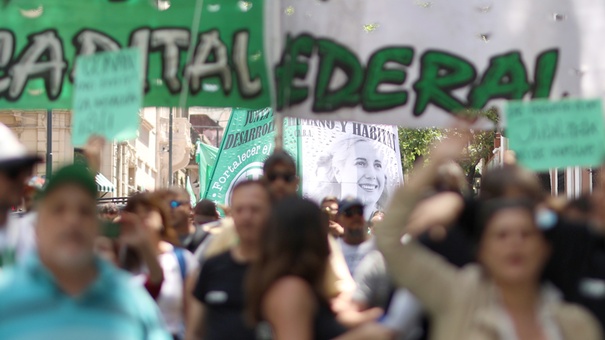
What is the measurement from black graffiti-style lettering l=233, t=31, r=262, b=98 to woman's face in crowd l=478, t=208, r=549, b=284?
12.7 feet

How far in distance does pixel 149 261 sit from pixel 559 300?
8.72ft

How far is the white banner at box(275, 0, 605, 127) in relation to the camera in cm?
816

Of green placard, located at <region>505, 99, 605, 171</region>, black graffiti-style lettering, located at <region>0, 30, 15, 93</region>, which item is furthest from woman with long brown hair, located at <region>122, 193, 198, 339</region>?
green placard, located at <region>505, 99, 605, 171</region>

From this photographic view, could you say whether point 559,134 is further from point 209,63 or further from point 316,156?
point 316,156

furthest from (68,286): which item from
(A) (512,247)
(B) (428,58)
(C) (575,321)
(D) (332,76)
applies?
(B) (428,58)

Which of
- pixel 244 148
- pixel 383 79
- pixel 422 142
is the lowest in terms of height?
pixel 422 142

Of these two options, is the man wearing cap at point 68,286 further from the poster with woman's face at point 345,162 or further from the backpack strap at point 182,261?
the poster with woman's face at point 345,162

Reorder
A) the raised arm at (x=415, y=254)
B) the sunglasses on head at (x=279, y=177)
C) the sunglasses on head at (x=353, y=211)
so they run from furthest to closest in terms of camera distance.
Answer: the sunglasses on head at (x=353, y=211), the sunglasses on head at (x=279, y=177), the raised arm at (x=415, y=254)

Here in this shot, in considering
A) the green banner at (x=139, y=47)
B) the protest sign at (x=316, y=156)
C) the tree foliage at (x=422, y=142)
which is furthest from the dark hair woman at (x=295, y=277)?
the tree foliage at (x=422, y=142)

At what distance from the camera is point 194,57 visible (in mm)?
8133

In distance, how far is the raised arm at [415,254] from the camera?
15.1 ft

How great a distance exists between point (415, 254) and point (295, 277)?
0.46 m

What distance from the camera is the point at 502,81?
8148 mm

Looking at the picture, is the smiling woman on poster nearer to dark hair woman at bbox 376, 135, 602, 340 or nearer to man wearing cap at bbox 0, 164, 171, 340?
dark hair woman at bbox 376, 135, 602, 340
